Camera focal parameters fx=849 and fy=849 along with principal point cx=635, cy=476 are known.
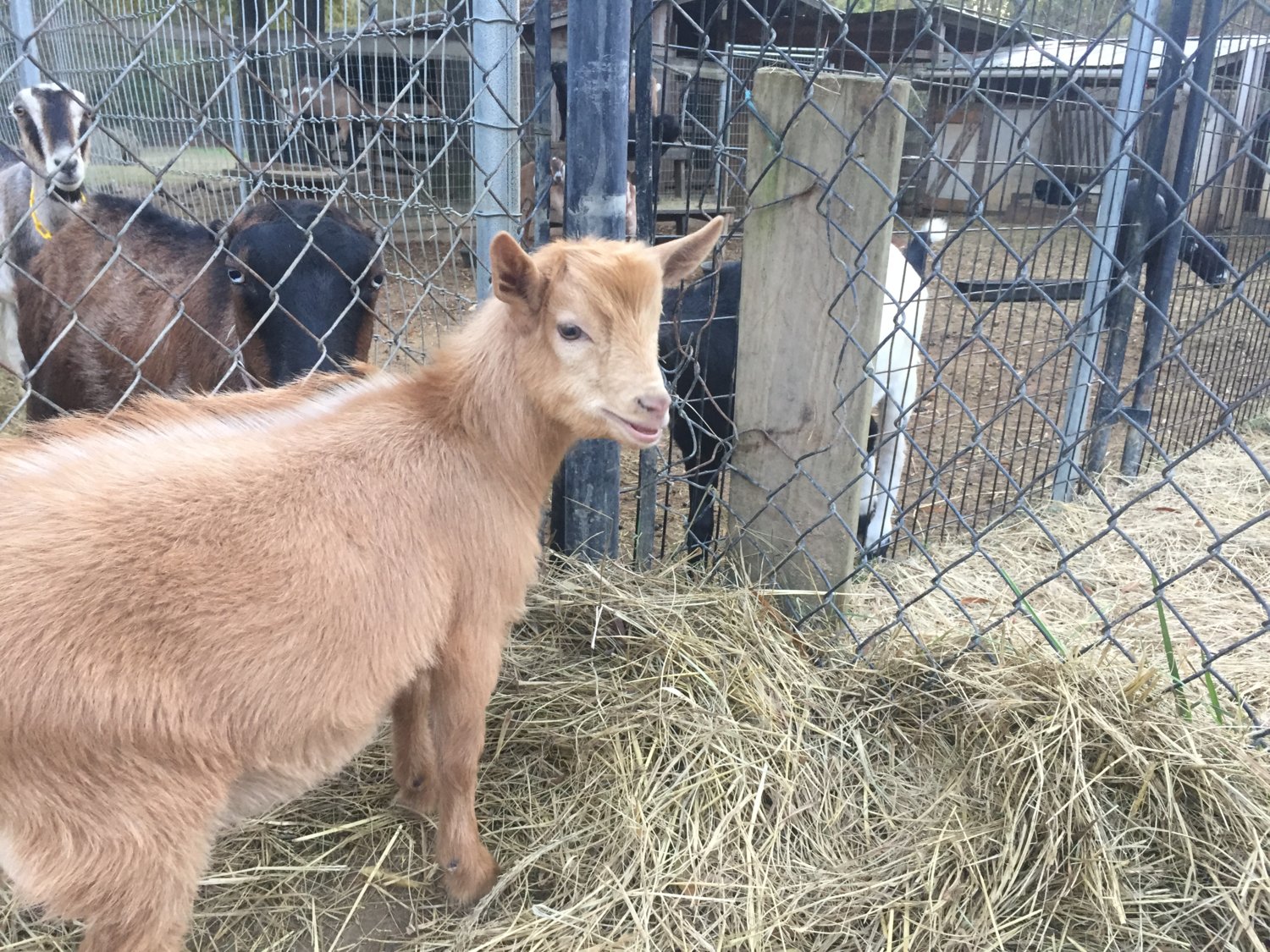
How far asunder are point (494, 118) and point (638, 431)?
1.23 m

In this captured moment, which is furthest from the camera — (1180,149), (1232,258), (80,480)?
(1232,258)

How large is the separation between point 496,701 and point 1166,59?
3574 mm

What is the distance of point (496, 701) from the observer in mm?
2523

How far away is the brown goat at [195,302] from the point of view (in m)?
3.18

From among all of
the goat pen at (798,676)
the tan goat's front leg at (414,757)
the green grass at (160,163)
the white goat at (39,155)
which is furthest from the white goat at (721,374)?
the green grass at (160,163)

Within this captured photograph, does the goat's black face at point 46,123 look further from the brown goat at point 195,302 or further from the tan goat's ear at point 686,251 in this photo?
the tan goat's ear at point 686,251

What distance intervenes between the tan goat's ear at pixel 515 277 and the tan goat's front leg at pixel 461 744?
0.77 metres

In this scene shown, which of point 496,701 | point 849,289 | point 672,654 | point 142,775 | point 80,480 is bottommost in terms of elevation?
point 496,701

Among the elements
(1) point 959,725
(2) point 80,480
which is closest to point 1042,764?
(1) point 959,725

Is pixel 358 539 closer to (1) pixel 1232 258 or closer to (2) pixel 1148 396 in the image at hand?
(2) pixel 1148 396

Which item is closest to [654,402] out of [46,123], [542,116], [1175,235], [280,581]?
[280,581]

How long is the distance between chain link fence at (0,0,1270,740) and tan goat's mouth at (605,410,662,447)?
0.73m

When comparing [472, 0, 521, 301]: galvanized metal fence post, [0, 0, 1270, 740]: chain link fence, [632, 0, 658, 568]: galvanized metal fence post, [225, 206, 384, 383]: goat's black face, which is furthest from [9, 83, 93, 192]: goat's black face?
[632, 0, 658, 568]: galvanized metal fence post

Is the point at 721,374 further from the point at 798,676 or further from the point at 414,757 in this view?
the point at 414,757
